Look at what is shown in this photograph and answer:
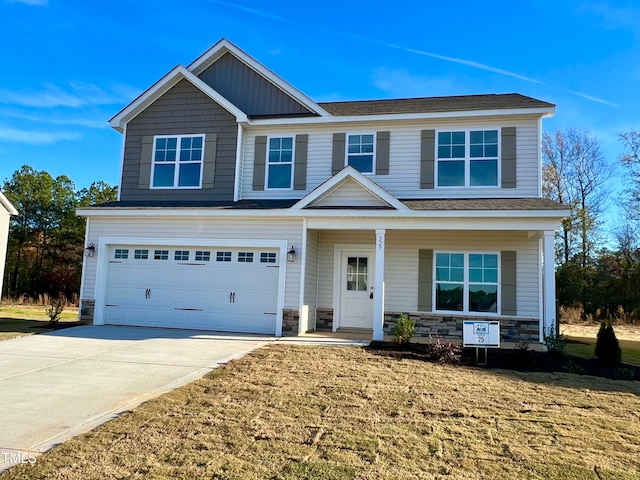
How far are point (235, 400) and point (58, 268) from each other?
27909 millimetres

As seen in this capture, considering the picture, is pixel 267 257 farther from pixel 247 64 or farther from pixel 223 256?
pixel 247 64

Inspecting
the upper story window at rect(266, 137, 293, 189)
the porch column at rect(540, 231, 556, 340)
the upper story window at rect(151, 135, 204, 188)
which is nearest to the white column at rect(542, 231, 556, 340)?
the porch column at rect(540, 231, 556, 340)

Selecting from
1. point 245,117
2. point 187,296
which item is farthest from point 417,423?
point 245,117

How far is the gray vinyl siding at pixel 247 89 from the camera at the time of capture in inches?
534

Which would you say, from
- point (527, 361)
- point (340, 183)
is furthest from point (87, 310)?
point (527, 361)

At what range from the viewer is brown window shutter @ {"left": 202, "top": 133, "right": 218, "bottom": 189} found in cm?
1310

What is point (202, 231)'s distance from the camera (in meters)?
12.0

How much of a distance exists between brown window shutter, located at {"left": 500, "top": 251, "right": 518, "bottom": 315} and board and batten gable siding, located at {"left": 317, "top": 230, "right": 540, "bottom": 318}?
0.11 metres

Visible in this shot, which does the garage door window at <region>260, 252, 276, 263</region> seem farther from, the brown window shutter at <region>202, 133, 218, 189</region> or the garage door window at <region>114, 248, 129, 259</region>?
the garage door window at <region>114, 248, 129, 259</region>

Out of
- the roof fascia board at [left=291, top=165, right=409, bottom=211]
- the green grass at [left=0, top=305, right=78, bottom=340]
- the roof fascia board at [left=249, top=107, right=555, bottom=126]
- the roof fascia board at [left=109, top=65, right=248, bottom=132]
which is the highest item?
the roof fascia board at [left=109, top=65, right=248, bottom=132]

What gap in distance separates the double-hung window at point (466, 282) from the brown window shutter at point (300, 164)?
416cm

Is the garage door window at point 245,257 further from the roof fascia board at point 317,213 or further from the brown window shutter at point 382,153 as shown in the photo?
the brown window shutter at point 382,153

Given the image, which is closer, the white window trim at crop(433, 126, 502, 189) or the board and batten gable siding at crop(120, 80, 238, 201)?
the white window trim at crop(433, 126, 502, 189)

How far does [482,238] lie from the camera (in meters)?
11.9
